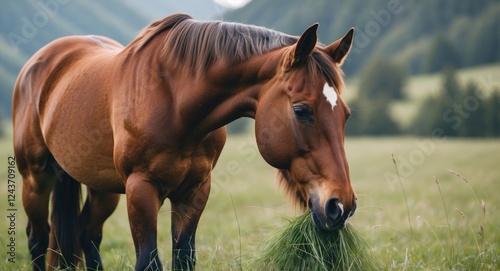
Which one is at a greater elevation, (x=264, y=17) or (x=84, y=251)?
(x=84, y=251)

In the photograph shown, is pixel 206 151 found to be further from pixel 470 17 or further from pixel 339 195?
pixel 470 17

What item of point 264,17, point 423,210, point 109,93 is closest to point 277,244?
point 109,93

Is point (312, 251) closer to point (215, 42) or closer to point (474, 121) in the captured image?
point (215, 42)

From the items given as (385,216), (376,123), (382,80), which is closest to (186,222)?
(385,216)

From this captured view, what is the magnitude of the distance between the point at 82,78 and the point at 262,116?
213cm

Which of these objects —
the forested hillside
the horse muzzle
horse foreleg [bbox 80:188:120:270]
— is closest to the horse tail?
horse foreleg [bbox 80:188:120:270]

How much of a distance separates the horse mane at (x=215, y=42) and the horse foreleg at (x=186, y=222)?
1.07 metres

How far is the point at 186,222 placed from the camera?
421 centimetres

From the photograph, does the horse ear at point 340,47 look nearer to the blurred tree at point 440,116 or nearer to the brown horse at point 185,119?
the brown horse at point 185,119

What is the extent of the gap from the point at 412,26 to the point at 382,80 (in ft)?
204

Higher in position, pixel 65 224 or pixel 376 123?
pixel 65 224

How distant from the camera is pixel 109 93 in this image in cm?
425

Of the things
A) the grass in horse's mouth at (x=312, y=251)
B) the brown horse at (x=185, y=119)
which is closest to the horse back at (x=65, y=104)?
the brown horse at (x=185, y=119)

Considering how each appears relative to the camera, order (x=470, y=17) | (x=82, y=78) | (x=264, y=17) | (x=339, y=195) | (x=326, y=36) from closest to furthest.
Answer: (x=339, y=195)
(x=82, y=78)
(x=470, y=17)
(x=326, y=36)
(x=264, y=17)
